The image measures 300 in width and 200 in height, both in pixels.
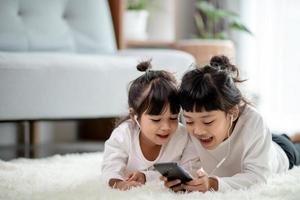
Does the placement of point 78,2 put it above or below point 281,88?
above

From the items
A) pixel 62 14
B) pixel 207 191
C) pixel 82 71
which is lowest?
pixel 207 191

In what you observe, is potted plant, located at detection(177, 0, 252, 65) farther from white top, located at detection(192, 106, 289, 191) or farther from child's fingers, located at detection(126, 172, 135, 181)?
child's fingers, located at detection(126, 172, 135, 181)

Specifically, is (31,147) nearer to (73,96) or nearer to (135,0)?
(73,96)

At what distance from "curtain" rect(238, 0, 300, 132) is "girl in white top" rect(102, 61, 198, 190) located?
6.58ft

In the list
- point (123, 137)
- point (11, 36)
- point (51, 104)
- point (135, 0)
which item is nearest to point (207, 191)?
point (123, 137)

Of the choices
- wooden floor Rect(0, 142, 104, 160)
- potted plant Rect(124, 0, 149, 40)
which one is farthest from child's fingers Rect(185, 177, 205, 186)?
potted plant Rect(124, 0, 149, 40)

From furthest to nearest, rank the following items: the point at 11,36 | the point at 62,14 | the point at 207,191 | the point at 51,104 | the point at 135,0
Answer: the point at 135,0 → the point at 62,14 → the point at 11,36 → the point at 51,104 → the point at 207,191

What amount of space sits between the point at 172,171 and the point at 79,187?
290 mm

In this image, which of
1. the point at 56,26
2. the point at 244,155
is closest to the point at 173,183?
the point at 244,155

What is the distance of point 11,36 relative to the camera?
242cm

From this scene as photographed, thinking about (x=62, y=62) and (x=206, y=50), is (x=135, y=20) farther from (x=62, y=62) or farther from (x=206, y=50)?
(x=62, y=62)

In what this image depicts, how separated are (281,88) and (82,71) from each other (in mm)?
1739

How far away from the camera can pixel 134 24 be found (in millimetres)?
3314

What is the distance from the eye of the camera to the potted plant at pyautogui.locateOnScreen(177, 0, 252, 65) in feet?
9.57
